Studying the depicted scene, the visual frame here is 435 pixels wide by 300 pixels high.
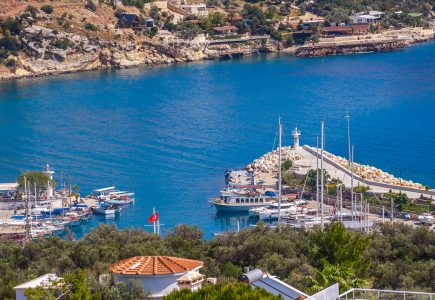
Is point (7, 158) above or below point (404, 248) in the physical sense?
below

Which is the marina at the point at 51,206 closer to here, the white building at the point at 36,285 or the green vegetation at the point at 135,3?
the white building at the point at 36,285

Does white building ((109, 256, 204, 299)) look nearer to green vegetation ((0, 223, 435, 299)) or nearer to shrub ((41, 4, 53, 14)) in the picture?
green vegetation ((0, 223, 435, 299))

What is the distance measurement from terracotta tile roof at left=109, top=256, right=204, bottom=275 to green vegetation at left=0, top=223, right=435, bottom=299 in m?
0.77

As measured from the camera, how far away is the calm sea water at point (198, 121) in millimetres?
44406

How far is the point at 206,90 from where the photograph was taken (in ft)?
240

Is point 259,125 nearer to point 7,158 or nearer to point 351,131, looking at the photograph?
point 351,131

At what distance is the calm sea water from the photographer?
44.4 meters

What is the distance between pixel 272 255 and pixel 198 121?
4009 centimetres

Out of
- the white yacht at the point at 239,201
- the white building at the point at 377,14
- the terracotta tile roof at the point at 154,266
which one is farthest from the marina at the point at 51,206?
the white building at the point at 377,14

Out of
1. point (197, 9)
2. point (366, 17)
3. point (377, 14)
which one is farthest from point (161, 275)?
point (377, 14)

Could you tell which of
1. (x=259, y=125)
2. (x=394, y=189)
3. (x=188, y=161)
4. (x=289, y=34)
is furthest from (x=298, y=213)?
(x=289, y=34)

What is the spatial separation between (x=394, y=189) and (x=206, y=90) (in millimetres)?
34523

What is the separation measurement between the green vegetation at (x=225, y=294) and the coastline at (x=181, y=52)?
2928 inches

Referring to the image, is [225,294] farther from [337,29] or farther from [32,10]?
[337,29]
